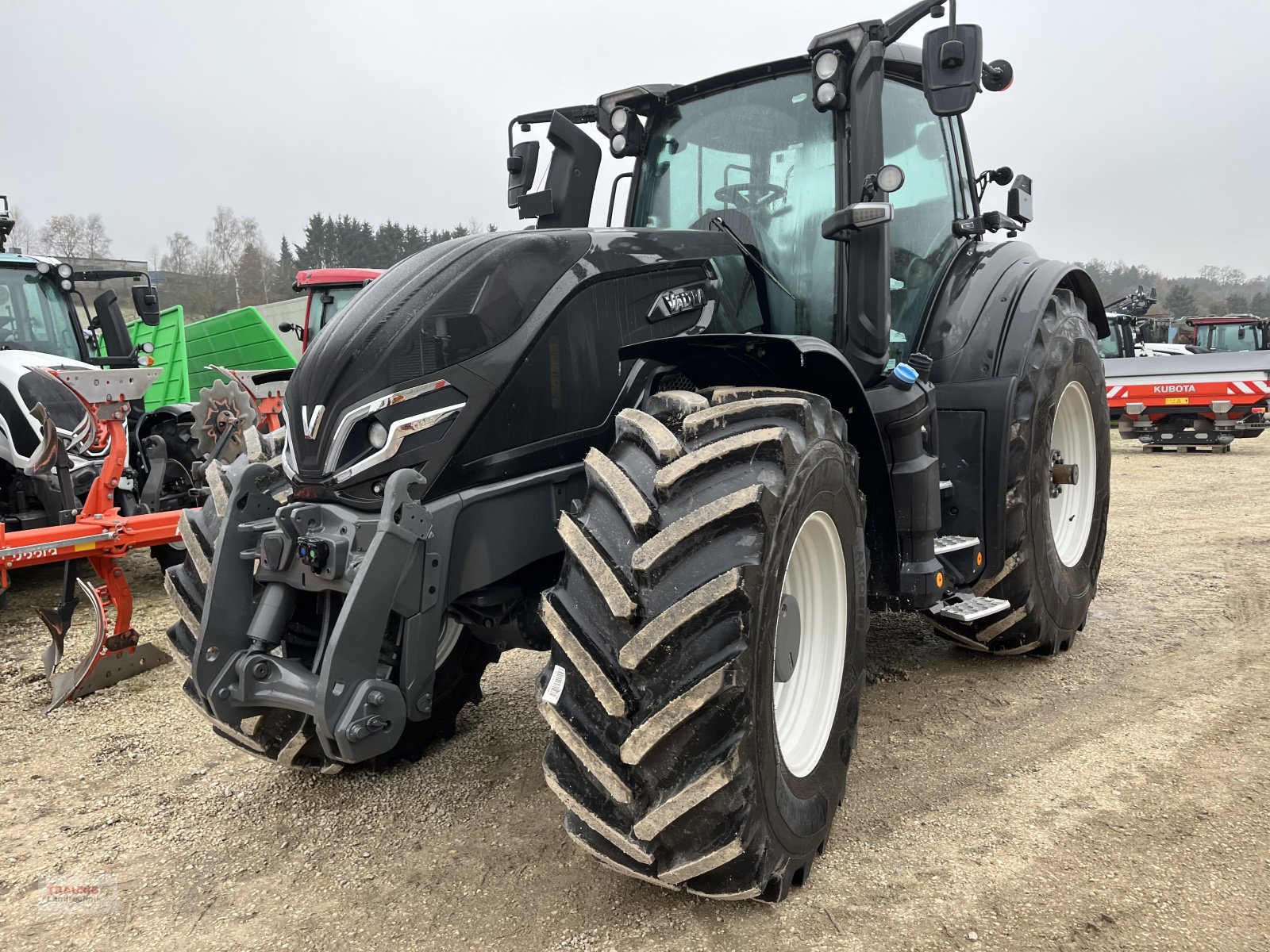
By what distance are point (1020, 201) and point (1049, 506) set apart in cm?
147

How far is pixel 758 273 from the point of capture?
339cm

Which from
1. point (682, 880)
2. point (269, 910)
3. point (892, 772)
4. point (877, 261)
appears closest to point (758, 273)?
Result: point (877, 261)

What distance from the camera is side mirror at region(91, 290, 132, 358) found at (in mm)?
7175

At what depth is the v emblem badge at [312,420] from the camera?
94.6 inches

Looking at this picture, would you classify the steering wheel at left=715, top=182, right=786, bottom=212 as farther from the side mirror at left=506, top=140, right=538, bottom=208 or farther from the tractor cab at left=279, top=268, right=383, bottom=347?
the tractor cab at left=279, top=268, right=383, bottom=347

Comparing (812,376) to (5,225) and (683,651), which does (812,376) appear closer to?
(683,651)

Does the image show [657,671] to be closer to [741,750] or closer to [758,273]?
[741,750]

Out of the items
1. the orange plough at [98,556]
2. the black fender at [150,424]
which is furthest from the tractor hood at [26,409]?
the orange plough at [98,556]

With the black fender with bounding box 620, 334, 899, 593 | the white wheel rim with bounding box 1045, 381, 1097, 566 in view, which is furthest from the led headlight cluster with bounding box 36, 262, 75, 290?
the white wheel rim with bounding box 1045, 381, 1097, 566

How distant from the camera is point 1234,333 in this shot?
20.2 metres

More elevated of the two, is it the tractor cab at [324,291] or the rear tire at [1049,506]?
the tractor cab at [324,291]

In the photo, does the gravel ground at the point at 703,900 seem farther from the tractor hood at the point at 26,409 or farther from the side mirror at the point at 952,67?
the side mirror at the point at 952,67

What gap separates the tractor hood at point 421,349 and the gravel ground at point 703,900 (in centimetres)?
114

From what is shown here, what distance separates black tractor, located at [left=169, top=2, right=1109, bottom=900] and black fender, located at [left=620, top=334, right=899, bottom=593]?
1cm
